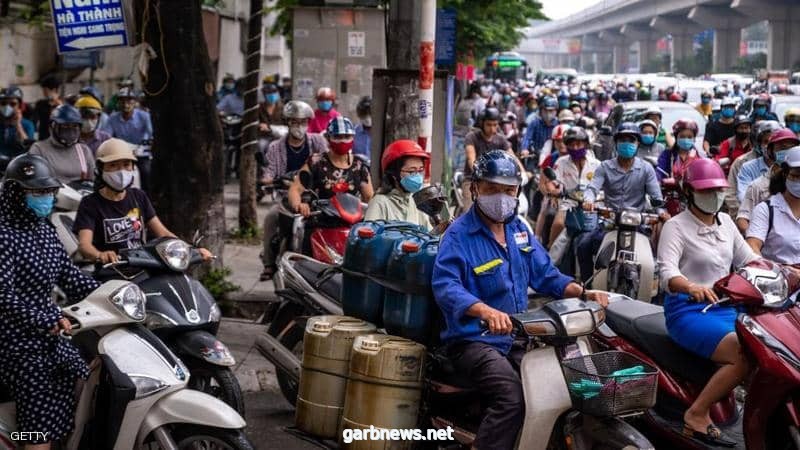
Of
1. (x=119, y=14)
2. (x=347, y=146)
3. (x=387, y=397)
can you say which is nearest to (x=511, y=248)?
(x=387, y=397)

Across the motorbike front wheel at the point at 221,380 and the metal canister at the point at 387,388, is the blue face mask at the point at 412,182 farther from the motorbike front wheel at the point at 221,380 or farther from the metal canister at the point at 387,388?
the metal canister at the point at 387,388

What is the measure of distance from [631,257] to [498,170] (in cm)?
372

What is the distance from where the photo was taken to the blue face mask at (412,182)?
7746 mm

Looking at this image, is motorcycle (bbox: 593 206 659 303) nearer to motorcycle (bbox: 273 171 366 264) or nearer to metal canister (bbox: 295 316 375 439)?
motorcycle (bbox: 273 171 366 264)

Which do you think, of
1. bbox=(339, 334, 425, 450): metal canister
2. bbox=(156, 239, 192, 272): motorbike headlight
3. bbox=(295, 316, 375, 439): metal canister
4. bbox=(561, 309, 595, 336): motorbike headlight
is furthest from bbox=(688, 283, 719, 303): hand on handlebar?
bbox=(156, 239, 192, 272): motorbike headlight

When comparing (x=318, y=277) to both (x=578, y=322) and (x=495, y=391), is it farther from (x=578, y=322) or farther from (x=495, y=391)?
(x=578, y=322)

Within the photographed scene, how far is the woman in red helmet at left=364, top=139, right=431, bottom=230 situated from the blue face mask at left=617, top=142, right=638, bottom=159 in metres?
2.98

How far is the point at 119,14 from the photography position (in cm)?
998

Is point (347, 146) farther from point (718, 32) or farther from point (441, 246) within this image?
point (718, 32)

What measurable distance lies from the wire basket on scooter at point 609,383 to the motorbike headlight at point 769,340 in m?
0.45

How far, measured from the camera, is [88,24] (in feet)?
33.1

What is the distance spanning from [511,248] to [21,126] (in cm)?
1046

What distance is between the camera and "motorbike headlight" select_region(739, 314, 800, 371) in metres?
5.16

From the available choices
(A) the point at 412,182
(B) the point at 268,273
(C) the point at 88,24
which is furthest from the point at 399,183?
(C) the point at 88,24
